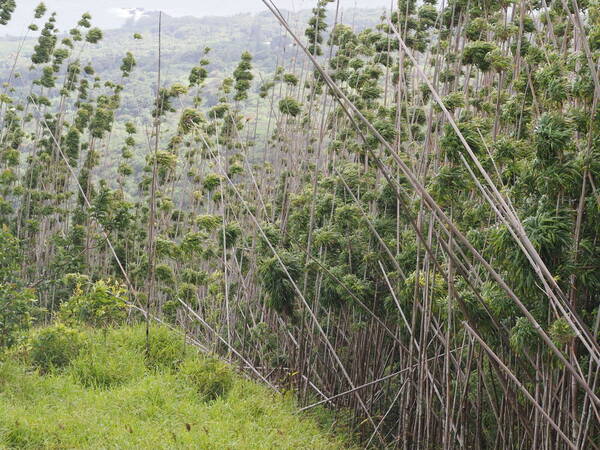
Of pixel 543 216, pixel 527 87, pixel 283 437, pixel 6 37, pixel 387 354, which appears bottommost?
pixel 283 437

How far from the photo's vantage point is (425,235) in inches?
143

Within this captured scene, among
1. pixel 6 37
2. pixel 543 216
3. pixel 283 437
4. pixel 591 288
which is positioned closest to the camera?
pixel 543 216

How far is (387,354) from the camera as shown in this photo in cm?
453

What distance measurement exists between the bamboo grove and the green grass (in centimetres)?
30

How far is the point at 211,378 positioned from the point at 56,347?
1.24 metres

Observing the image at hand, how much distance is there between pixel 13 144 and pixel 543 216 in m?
8.25

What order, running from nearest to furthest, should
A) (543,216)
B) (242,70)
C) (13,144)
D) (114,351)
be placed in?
Answer: 1. (543,216)
2. (114,351)
3. (242,70)
4. (13,144)

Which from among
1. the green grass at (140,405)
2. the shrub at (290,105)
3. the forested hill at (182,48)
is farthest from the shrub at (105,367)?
the forested hill at (182,48)

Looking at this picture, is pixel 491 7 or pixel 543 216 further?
pixel 491 7

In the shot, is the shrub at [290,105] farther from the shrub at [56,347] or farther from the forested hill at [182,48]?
the forested hill at [182,48]

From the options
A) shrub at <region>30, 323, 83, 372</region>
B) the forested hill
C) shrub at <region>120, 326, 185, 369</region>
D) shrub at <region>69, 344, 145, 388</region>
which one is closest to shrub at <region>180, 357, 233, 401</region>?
shrub at <region>120, 326, 185, 369</region>

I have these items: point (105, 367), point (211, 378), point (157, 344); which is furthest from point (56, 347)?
point (211, 378)

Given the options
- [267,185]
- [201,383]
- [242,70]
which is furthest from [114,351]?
[267,185]

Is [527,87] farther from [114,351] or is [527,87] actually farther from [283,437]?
[114,351]
